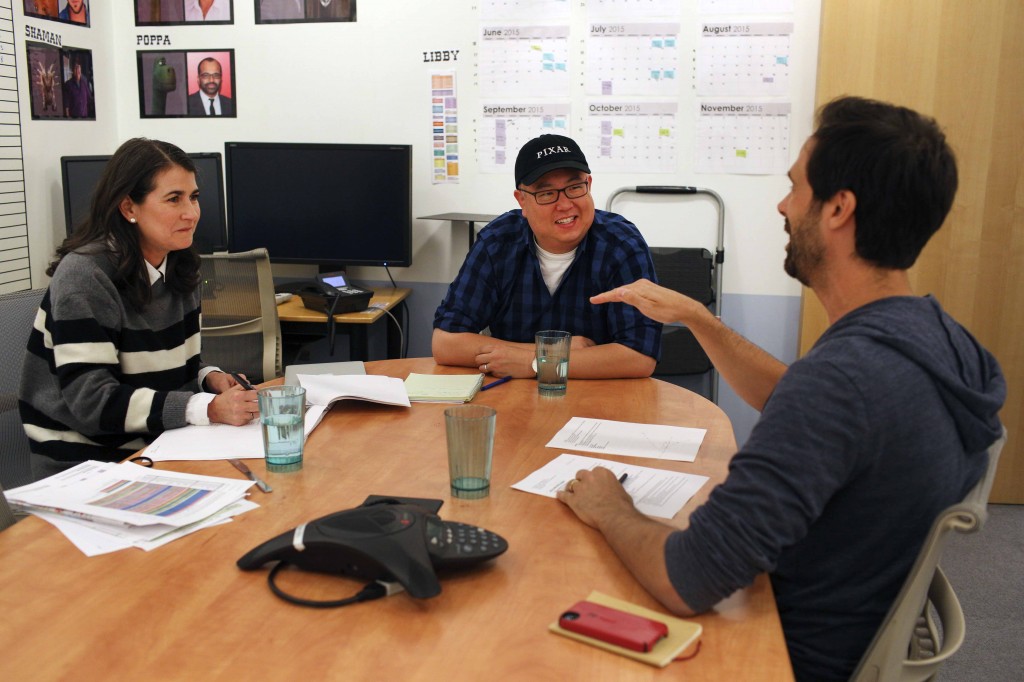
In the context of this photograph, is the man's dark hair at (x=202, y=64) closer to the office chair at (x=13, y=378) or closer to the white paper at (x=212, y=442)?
the office chair at (x=13, y=378)

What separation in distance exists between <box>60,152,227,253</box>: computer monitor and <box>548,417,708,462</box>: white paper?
91.2 inches

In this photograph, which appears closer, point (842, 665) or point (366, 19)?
point (842, 665)

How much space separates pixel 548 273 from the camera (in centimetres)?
261

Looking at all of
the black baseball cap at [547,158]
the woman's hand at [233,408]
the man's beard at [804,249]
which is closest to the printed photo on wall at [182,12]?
the black baseball cap at [547,158]

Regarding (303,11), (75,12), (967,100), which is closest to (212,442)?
(303,11)

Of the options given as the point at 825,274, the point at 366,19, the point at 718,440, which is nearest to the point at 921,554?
the point at 825,274

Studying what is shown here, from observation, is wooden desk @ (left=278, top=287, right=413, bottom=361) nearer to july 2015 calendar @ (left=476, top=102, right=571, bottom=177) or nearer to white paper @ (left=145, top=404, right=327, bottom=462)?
july 2015 calendar @ (left=476, top=102, right=571, bottom=177)

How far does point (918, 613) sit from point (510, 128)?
120 inches

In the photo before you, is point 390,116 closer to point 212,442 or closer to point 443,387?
point 443,387

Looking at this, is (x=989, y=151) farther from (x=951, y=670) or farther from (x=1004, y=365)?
(x=951, y=670)

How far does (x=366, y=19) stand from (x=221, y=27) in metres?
0.66

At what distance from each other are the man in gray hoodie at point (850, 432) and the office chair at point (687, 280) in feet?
7.59

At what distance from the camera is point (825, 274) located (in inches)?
49.7

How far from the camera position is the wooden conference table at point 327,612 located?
96 centimetres
